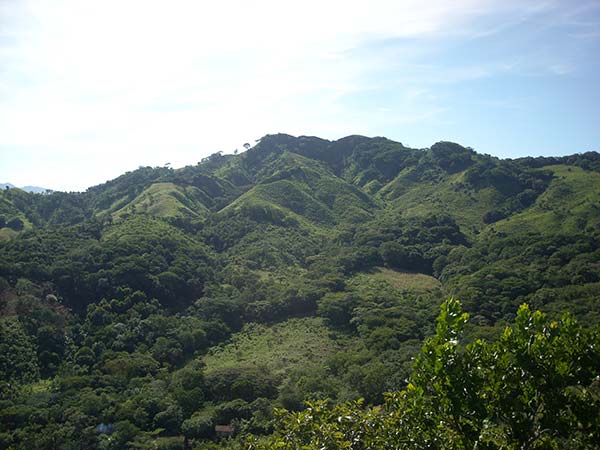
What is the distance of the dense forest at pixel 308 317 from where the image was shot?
836 cm

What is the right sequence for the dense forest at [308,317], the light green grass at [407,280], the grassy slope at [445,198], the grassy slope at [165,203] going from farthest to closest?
1. the grassy slope at [445,198]
2. the grassy slope at [165,203]
3. the light green grass at [407,280]
4. the dense forest at [308,317]

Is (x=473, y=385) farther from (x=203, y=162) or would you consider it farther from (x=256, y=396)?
(x=203, y=162)

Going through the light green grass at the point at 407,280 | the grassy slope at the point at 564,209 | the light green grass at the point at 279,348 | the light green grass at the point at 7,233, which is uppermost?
the light green grass at the point at 7,233

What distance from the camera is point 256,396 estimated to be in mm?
35250

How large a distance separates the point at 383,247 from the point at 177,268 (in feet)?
99.3

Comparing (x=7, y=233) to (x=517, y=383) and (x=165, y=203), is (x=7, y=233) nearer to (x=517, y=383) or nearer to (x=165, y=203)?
(x=165, y=203)

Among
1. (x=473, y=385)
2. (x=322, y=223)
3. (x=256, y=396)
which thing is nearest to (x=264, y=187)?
(x=322, y=223)

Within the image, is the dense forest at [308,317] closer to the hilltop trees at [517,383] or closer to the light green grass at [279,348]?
the hilltop trees at [517,383]

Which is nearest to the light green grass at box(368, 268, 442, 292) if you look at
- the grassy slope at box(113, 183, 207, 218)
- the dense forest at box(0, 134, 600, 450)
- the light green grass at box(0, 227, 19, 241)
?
the dense forest at box(0, 134, 600, 450)

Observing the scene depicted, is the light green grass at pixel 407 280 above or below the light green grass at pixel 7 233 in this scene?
below

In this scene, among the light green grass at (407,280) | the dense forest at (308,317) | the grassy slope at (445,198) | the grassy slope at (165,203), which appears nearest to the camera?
the dense forest at (308,317)

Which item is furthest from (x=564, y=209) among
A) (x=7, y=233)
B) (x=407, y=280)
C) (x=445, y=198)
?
(x=7, y=233)

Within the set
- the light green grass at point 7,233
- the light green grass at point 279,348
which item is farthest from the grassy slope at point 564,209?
the light green grass at point 7,233

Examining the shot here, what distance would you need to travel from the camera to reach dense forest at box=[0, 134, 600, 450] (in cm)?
836
